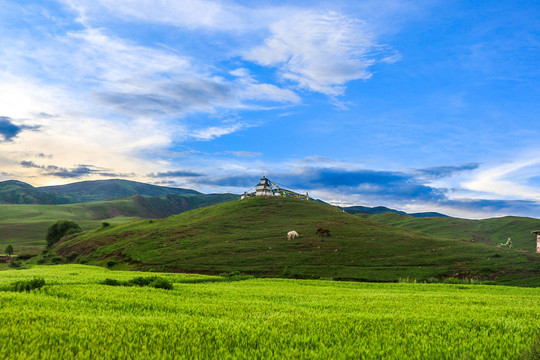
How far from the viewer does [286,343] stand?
5949 millimetres

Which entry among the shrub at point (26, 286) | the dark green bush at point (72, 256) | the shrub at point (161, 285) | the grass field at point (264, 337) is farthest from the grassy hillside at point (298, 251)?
the grass field at point (264, 337)

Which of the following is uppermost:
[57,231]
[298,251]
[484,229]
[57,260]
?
[484,229]

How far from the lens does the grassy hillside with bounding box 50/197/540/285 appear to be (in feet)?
177

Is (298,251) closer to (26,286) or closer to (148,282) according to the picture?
(148,282)

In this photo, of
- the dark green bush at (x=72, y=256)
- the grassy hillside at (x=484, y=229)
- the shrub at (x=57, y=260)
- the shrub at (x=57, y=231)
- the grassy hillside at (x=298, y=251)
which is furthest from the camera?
the shrub at (x=57, y=231)

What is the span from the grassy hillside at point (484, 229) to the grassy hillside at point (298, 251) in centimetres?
4371

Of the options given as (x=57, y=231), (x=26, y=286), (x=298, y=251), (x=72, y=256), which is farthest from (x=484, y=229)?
(x=57, y=231)

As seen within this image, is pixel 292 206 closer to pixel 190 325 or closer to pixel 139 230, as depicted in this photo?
pixel 139 230

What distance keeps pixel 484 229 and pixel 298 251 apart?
98.2 m

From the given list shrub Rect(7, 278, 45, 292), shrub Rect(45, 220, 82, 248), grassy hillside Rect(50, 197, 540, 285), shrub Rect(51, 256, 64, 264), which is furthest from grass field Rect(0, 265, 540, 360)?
shrub Rect(45, 220, 82, 248)

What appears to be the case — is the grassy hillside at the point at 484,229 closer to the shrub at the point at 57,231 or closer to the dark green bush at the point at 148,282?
the dark green bush at the point at 148,282

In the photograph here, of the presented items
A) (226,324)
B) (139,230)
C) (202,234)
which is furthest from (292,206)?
(226,324)

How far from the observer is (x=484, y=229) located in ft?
420

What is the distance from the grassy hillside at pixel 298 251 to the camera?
177ft
